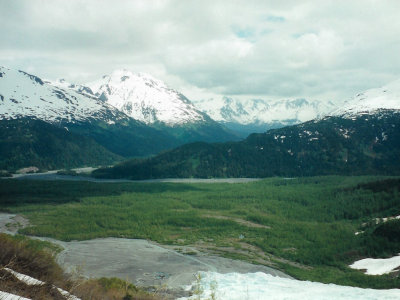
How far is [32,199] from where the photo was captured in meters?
177

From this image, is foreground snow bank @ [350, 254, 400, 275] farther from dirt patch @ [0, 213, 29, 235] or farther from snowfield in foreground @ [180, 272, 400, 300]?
dirt patch @ [0, 213, 29, 235]

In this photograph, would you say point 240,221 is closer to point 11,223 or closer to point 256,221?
point 256,221

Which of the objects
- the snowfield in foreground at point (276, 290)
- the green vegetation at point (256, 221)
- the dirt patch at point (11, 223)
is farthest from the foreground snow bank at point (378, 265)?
the dirt patch at point (11, 223)

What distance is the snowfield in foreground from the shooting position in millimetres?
56719

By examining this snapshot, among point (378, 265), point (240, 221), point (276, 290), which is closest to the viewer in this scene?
point (276, 290)

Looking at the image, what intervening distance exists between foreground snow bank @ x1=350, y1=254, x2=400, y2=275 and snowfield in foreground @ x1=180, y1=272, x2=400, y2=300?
667 inches

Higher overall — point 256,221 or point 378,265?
point 256,221

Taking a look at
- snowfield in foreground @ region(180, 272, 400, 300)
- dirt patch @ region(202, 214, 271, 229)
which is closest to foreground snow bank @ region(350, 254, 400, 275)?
snowfield in foreground @ region(180, 272, 400, 300)

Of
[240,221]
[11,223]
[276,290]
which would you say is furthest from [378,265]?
[11,223]

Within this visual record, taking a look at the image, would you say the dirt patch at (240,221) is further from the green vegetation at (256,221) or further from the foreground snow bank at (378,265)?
the foreground snow bank at (378,265)

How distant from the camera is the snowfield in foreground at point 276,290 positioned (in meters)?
56.7

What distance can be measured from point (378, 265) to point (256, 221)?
58300mm

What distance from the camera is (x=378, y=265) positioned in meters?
84.4

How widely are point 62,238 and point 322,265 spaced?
71.4 m
